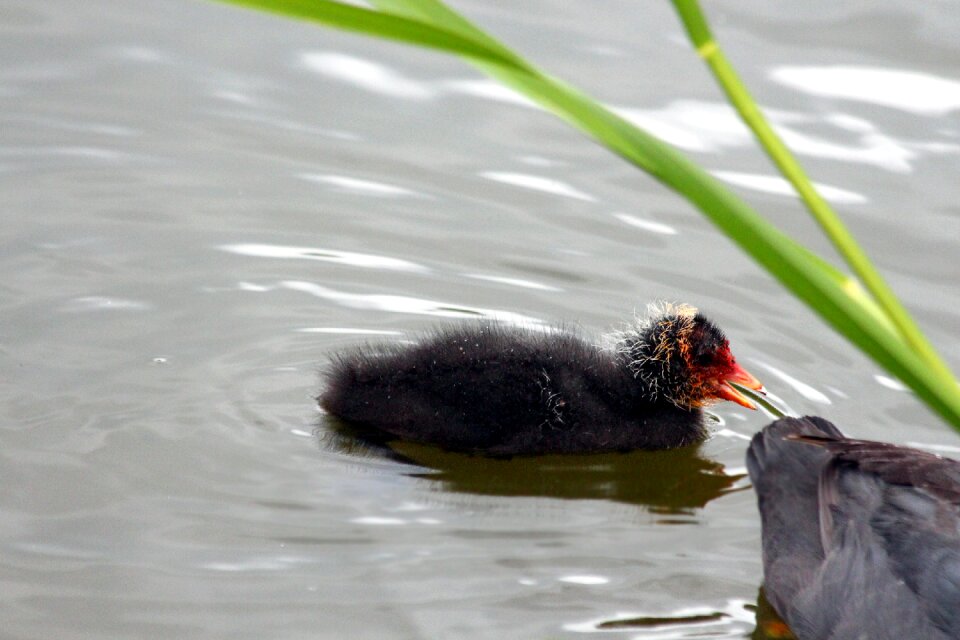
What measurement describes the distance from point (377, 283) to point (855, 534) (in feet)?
8.61

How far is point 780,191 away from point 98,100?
11.8 ft

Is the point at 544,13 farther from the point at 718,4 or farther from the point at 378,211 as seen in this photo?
the point at 378,211

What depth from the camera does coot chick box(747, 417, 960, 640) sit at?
312cm

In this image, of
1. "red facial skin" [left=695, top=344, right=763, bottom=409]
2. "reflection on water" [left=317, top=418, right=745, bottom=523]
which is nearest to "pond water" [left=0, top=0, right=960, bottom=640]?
"reflection on water" [left=317, top=418, right=745, bottom=523]

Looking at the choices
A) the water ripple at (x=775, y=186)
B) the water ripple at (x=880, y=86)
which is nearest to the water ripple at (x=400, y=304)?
the water ripple at (x=775, y=186)

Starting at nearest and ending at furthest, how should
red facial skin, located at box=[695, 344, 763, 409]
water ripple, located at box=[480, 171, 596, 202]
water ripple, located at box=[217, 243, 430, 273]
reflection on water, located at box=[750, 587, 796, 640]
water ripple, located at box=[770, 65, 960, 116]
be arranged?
reflection on water, located at box=[750, 587, 796, 640]
red facial skin, located at box=[695, 344, 763, 409]
water ripple, located at box=[217, 243, 430, 273]
water ripple, located at box=[480, 171, 596, 202]
water ripple, located at box=[770, 65, 960, 116]

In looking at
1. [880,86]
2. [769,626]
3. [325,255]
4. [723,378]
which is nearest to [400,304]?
[325,255]

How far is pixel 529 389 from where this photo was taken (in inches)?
173

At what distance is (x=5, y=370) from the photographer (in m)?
4.56

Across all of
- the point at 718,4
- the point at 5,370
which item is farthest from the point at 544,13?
the point at 5,370

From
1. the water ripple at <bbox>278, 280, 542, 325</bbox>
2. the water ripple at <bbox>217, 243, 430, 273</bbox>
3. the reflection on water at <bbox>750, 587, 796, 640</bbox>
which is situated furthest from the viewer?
the water ripple at <bbox>217, 243, 430, 273</bbox>

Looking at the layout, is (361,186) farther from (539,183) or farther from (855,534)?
(855,534)

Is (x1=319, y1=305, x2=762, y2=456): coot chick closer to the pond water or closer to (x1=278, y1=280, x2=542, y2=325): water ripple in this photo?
the pond water

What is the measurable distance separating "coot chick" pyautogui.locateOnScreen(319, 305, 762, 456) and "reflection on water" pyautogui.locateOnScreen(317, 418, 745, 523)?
0.04 m
